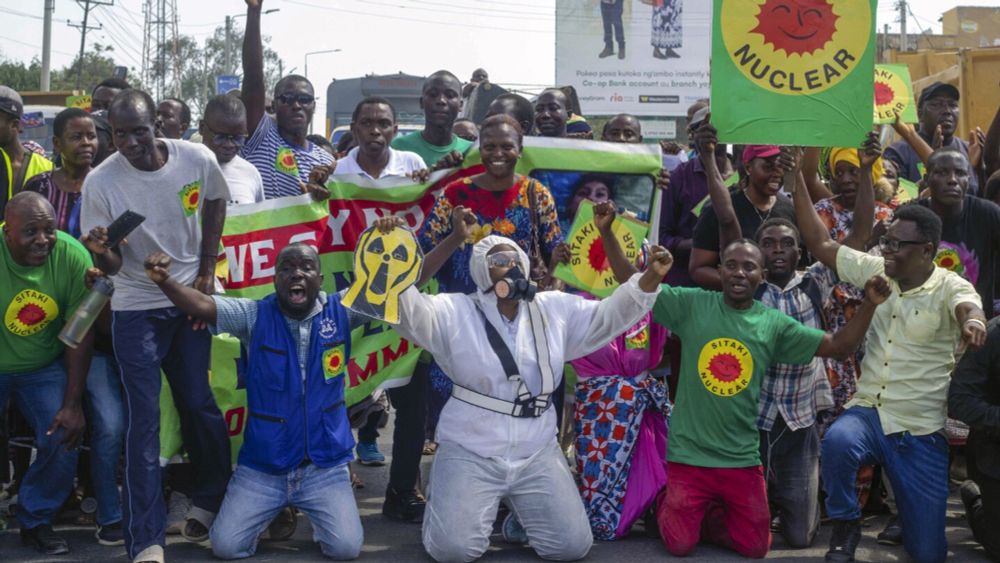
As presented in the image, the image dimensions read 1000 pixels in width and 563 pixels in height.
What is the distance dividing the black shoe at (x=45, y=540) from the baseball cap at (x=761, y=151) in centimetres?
414

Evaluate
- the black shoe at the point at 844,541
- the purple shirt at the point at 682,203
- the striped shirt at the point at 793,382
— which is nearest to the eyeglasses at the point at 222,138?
the purple shirt at the point at 682,203

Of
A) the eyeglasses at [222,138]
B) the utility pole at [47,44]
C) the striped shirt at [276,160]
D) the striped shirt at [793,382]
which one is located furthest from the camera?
the utility pole at [47,44]

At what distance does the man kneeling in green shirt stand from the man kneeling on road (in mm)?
1507

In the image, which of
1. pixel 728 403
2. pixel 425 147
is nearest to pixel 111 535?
pixel 425 147

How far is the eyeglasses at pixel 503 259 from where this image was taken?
617 centimetres

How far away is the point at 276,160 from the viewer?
758 centimetres

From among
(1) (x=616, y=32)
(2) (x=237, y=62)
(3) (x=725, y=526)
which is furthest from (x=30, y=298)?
(2) (x=237, y=62)

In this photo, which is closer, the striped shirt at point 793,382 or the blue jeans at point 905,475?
the blue jeans at point 905,475

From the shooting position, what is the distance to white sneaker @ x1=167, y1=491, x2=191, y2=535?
21.7 ft

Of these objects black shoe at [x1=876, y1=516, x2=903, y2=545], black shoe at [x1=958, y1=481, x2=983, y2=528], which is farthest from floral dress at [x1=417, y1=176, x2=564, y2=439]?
black shoe at [x1=958, y1=481, x2=983, y2=528]

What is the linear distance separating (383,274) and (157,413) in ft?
4.09

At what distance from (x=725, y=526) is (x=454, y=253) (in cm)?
198

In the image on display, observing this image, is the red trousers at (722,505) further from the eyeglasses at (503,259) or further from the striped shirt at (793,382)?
the eyeglasses at (503,259)

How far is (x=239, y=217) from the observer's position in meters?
6.89
